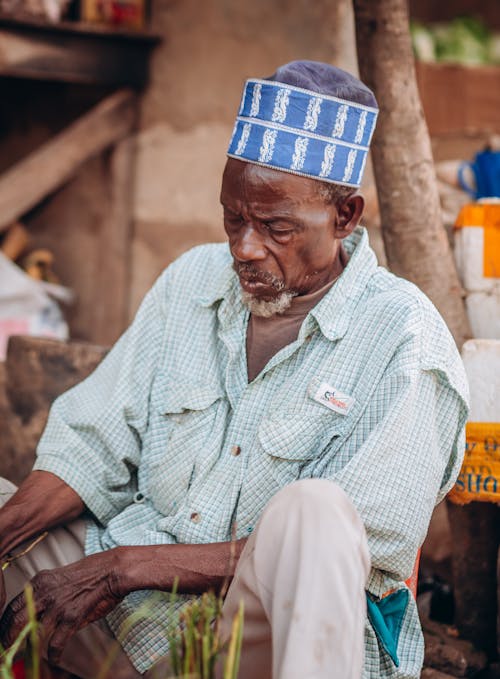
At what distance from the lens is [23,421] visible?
12.5 feet

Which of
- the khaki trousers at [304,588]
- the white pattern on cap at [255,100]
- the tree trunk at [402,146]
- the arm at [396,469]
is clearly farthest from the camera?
the tree trunk at [402,146]

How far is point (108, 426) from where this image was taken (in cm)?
276

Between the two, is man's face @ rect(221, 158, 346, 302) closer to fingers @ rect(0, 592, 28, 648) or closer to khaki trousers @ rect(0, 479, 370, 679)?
khaki trousers @ rect(0, 479, 370, 679)

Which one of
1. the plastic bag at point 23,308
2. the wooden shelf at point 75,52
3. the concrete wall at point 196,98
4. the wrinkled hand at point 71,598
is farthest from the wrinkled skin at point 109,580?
the wooden shelf at point 75,52

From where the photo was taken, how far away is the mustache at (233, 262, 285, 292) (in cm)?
255

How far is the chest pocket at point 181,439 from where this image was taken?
8.46 ft

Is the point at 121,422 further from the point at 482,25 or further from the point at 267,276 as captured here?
the point at 482,25

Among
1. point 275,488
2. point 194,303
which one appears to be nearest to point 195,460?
point 275,488

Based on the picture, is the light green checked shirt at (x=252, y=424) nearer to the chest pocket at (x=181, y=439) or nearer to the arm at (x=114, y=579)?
the chest pocket at (x=181, y=439)

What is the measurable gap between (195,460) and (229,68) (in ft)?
9.68

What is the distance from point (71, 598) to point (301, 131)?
4.30ft

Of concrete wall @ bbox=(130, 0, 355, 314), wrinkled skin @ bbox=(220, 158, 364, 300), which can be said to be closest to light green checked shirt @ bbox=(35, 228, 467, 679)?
wrinkled skin @ bbox=(220, 158, 364, 300)

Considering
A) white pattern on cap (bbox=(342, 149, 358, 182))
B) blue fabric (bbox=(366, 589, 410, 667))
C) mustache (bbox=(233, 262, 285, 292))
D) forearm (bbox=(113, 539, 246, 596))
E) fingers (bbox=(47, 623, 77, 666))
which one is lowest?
fingers (bbox=(47, 623, 77, 666))

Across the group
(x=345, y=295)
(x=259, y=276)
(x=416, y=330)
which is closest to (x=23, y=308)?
(x=259, y=276)
